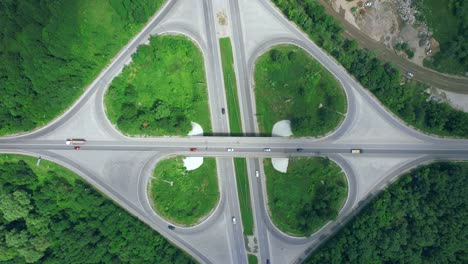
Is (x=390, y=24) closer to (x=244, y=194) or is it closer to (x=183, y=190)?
(x=244, y=194)

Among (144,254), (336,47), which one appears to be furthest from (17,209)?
(336,47)

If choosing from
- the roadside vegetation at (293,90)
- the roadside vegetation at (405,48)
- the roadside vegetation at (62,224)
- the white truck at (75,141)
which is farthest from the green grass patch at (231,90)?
the roadside vegetation at (405,48)

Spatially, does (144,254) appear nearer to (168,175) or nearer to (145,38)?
(168,175)

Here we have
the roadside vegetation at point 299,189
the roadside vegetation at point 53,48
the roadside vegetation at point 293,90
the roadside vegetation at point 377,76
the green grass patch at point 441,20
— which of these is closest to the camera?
the roadside vegetation at point 53,48

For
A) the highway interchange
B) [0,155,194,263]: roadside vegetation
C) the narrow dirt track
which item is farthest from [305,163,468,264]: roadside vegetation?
[0,155,194,263]: roadside vegetation

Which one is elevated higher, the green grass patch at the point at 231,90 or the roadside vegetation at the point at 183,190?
the green grass patch at the point at 231,90

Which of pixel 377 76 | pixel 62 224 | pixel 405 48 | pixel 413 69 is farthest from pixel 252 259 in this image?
pixel 405 48

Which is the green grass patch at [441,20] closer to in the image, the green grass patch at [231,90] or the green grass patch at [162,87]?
the green grass patch at [231,90]
